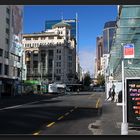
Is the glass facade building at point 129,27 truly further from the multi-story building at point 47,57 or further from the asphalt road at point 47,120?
the multi-story building at point 47,57

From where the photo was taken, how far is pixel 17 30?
108125 mm

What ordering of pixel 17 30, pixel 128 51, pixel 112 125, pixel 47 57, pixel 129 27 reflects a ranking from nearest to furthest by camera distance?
pixel 128 51
pixel 112 125
pixel 129 27
pixel 17 30
pixel 47 57

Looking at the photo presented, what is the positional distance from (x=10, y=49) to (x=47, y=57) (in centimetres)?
5725

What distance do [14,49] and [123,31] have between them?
79.3 meters

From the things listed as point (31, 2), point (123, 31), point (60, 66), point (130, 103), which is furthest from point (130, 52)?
point (60, 66)

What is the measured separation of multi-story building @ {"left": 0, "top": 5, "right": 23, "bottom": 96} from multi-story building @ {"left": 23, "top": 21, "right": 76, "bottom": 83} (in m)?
22.7

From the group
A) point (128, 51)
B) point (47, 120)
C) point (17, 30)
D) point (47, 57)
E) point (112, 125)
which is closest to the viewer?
point (128, 51)

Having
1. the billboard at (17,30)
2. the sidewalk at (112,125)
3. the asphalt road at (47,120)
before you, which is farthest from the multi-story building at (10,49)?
the sidewalk at (112,125)

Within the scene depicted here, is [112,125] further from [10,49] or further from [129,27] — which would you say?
[10,49]

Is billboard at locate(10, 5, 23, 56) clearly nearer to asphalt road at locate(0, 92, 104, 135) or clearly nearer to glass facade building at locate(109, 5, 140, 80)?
asphalt road at locate(0, 92, 104, 135)

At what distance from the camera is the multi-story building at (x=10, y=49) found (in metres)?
92.2

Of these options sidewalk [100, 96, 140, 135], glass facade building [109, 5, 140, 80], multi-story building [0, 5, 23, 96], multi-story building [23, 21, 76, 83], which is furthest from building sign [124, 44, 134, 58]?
multi-story building [23, 21, 76, 83]

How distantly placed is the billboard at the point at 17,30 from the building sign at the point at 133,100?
3354 inches

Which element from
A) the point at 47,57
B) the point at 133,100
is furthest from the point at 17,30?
the point at 133,100
